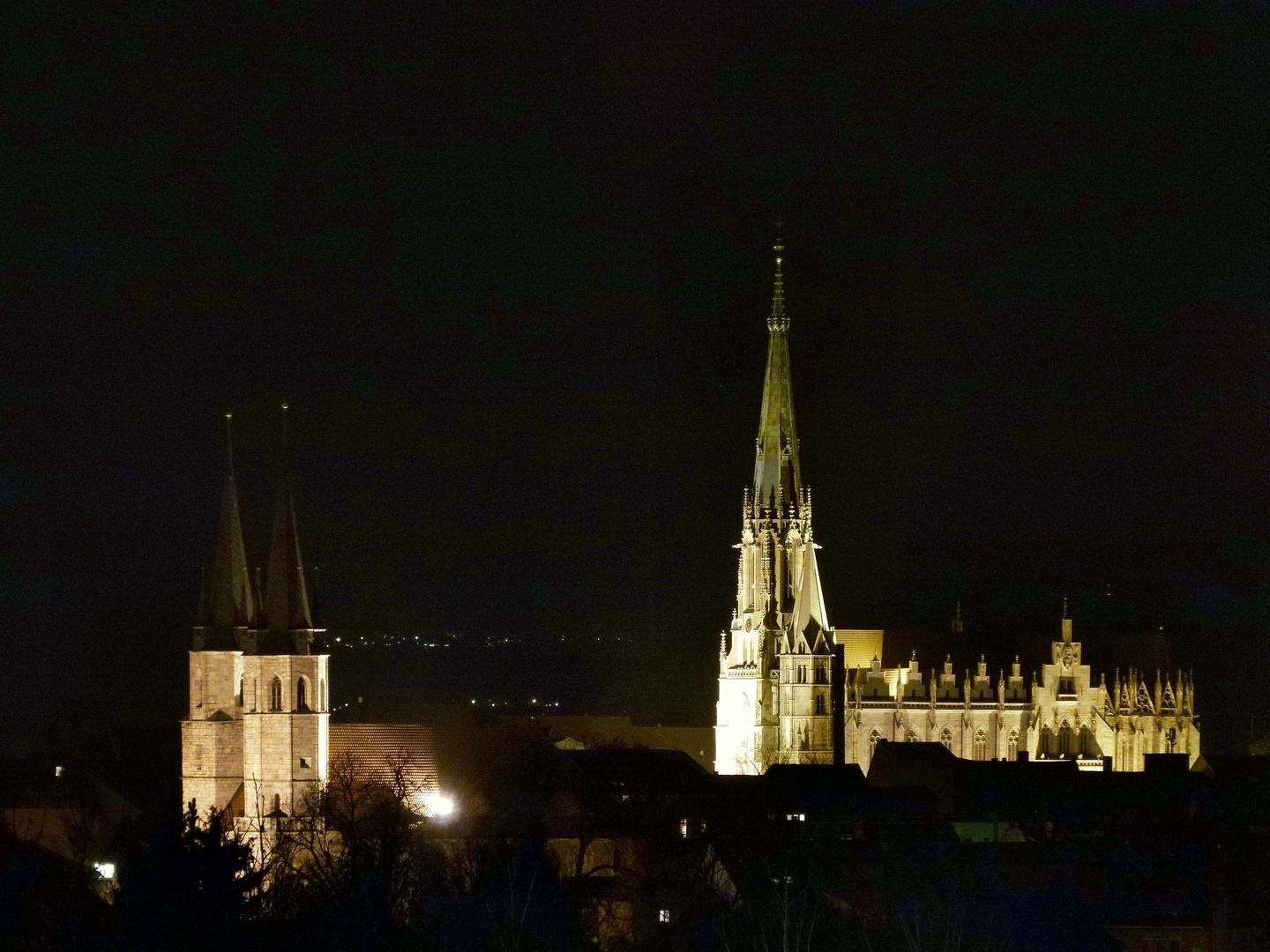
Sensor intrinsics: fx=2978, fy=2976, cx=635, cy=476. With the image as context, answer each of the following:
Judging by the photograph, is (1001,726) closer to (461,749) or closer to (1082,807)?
(1082,807)

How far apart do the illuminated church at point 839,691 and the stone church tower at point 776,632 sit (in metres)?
0.05

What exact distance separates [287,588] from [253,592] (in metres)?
1.30

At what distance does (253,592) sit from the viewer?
90.2 m

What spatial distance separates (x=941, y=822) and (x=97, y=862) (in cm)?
2919

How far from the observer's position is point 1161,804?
98250mm

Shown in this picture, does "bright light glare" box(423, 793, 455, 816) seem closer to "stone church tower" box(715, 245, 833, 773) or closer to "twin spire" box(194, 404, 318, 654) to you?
"twin spire" box(194, 404, 318, 654)

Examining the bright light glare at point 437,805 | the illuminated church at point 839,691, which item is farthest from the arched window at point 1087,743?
the bright light glare at point 437,805

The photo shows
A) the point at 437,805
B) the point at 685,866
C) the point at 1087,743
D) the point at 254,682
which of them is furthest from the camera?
the point at 1087,743

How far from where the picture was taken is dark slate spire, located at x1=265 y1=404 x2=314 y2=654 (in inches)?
3514

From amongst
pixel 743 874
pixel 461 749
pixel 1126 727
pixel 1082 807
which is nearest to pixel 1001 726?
pixel 1126 727

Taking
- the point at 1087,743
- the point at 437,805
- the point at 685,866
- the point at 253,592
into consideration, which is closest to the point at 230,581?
the point at 253,592

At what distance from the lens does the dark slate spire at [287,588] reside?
89.2 metres

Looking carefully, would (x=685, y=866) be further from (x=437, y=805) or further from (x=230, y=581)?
(x=230, y=581)

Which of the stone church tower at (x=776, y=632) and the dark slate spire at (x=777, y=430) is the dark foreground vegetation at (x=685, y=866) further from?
the dark slate spire at (x=777, y=430)
